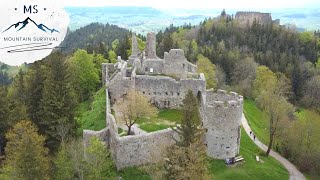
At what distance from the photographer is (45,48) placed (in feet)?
136

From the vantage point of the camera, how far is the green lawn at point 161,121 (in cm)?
4731

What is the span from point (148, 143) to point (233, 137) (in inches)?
349

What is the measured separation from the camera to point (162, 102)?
55.2 m

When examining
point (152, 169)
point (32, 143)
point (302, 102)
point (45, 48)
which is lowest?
point (302, 102)

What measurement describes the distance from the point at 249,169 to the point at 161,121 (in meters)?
12.0

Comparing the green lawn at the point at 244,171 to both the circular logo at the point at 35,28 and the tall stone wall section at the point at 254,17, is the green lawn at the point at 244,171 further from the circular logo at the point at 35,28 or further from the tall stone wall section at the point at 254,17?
the tall stone wall section at the point at 254,17

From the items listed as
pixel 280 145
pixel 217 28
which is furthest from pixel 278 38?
pixel 280 145

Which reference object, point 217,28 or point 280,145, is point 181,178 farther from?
point 217,28

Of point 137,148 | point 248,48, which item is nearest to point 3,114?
point 137,148

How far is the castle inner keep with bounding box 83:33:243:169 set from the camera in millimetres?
40875

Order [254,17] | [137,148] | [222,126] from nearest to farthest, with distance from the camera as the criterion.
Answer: [137,148]
[222,126]
[254,17]

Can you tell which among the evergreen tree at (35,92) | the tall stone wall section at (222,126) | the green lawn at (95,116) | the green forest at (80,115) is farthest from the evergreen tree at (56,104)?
the tall stone wall section at (222,126)

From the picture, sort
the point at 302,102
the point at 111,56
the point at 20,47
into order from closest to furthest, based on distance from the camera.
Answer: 1. the point at 20,47
2. the point at 111,56
3. the point at 302,102

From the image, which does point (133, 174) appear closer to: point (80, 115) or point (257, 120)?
point (80, 115)
